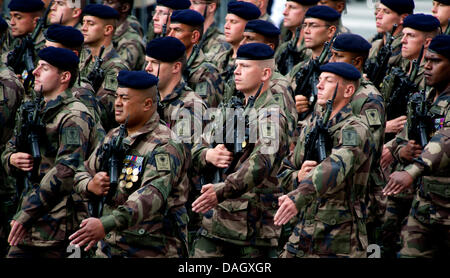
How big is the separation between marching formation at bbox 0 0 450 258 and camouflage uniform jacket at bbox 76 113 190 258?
0.04ft

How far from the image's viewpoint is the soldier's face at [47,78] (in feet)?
30.6

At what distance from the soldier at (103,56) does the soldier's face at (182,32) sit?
73 centimetres

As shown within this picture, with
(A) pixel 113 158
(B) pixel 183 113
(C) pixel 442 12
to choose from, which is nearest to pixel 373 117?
(B) pixel 183 113

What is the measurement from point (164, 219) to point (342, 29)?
15.1ft

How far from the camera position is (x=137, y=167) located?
26.8ft

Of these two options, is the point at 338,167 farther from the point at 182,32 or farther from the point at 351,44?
the point at 182,32

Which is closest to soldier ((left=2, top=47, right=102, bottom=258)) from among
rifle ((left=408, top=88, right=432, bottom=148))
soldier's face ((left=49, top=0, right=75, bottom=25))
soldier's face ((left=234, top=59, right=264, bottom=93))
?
soldier's face ((left=234, top=59, right=264, bottom=93))

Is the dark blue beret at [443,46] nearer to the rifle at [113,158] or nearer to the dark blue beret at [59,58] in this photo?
the rifle at [113,158]

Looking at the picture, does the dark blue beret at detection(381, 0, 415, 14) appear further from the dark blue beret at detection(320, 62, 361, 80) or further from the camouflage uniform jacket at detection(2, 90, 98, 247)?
the camouflage uniform jacket at detection(2, 90, 98, 247)

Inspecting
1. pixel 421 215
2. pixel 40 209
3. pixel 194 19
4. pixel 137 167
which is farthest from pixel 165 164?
pixel 194 19

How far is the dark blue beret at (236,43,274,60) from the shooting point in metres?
9.50

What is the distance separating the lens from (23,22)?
42.9 feet

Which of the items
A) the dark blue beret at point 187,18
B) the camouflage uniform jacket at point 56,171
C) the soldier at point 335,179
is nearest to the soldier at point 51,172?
the camouflage uniform jacket at point 56,171

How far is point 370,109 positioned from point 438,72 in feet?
2.44
